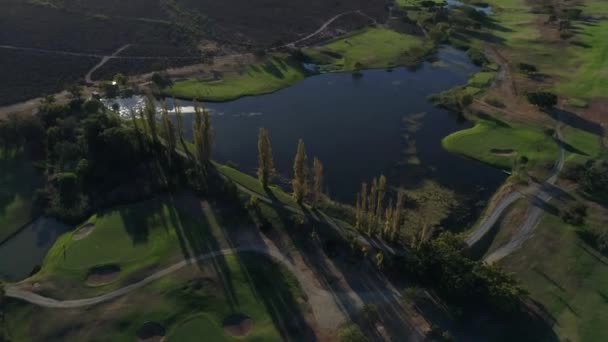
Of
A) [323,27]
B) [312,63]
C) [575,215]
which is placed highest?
[323,27]

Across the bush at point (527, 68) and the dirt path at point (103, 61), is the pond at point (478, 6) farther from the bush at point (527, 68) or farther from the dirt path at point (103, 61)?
the dirt path at point (103, 61)

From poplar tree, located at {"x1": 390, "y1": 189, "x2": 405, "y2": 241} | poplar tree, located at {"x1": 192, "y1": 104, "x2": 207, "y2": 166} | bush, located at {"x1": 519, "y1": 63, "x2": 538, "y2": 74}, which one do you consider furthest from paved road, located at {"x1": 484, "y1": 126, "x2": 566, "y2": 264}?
poplar tree, located at {"x1": 192, "y1": 104, "x2": 207, "y2": 166}

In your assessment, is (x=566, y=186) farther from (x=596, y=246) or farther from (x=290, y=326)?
(x=290, y=326)

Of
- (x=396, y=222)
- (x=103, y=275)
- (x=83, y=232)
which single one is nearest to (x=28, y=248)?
(x=83, y=232)

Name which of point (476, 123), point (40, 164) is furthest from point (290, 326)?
point (476, 123)

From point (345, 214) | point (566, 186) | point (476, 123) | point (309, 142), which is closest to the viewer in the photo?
point (345, 214)

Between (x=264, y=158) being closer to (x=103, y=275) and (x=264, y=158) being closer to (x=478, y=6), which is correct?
(x=103, y=275)

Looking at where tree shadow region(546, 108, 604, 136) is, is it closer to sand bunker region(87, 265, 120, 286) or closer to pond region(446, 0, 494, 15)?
pond region(446, 0, 494, 15)
